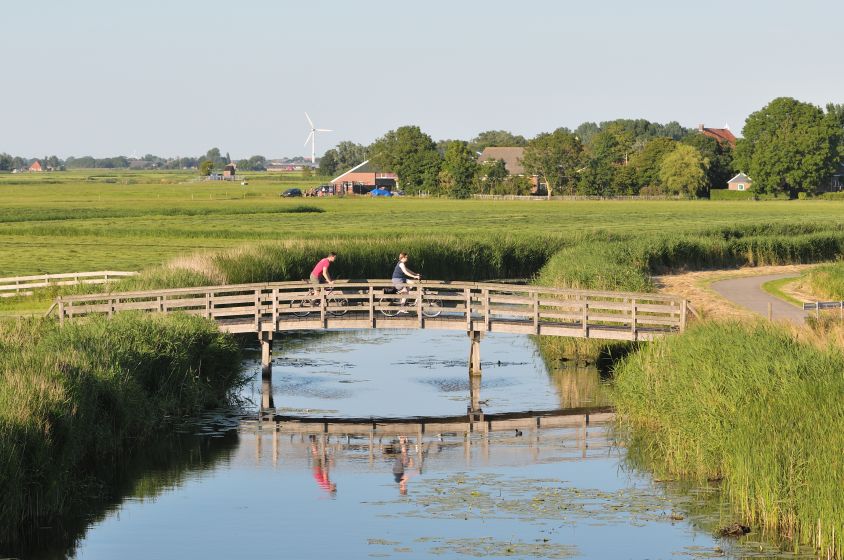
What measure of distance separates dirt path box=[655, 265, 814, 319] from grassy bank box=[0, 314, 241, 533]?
1659cm

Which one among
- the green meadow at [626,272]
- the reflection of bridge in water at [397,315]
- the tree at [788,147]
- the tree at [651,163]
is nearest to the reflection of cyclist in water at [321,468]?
the green meadow at [626,272]

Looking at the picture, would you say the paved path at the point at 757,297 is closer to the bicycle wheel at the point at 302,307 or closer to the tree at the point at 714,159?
the bicycle wheel at the point at 302,307

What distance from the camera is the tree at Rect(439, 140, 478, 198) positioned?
18612 centimetres

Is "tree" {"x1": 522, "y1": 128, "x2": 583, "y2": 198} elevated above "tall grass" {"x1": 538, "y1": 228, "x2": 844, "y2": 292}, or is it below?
above

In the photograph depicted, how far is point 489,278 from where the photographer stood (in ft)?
228

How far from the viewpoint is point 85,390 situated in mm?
26516

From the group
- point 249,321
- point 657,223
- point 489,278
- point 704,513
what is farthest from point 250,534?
point 657,223

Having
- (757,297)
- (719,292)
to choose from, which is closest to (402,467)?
(757,297)

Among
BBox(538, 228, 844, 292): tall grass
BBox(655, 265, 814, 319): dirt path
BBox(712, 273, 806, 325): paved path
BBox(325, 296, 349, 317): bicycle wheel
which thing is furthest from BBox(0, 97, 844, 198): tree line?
BBox(325, 296, 349, 317): bicycle wheel

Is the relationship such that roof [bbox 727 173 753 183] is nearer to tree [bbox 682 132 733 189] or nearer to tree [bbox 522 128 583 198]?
tree [bbox 682 132 733 189]

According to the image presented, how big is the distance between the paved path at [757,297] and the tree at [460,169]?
118m

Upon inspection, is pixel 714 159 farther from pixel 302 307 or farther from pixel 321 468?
pixel 321 468

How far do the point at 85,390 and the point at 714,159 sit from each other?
17294 cm

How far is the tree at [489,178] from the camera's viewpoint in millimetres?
187375
